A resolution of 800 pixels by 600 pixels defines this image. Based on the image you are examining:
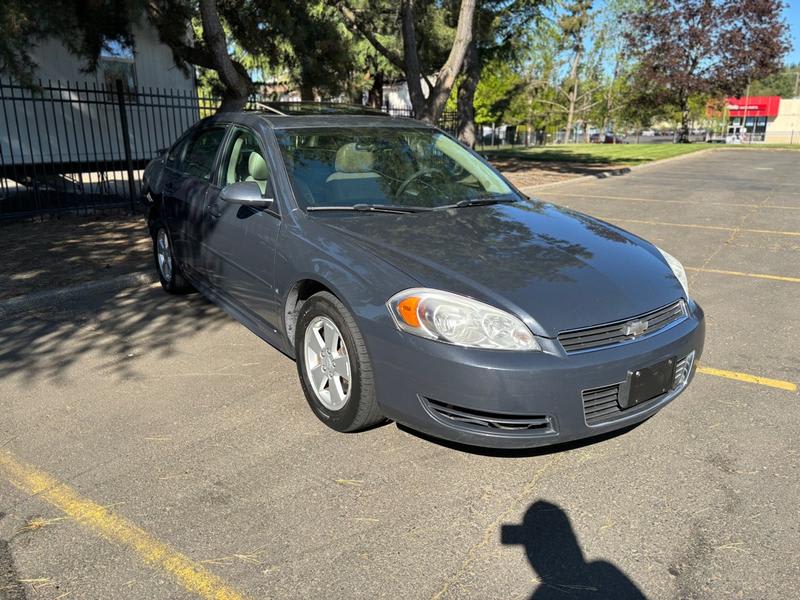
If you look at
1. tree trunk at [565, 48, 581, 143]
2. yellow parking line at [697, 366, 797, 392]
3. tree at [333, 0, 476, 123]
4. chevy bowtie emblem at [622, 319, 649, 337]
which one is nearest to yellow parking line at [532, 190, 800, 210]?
tree at [333, 0, 476, 123]

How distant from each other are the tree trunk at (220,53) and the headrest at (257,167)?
695 cm

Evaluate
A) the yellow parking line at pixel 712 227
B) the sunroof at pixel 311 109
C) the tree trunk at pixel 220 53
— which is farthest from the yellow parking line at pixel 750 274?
the tree trunk at pixel 220 53

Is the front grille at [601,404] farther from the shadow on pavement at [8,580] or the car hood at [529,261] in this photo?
the shadow on pavement at [8,580]

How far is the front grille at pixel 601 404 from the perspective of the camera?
2809 millimetres

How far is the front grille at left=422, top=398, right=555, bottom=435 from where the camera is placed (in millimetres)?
2787

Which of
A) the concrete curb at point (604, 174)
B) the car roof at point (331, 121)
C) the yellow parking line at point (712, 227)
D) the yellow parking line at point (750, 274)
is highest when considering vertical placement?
the car roof at point (331, 121)

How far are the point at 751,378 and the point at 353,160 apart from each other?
2.97 m

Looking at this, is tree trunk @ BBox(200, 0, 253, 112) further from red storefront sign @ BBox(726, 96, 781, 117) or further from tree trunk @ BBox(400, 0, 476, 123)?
red storefront sign @ BBox(726, 96, 781, 117)

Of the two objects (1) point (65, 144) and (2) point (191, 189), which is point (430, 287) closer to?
(2) point (191, 189)

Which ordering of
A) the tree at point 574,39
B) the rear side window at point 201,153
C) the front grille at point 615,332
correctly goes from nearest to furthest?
the front grille at point 615,332
the rear side window at point 201,153
the tree at point 574,39

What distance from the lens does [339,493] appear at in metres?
2.92

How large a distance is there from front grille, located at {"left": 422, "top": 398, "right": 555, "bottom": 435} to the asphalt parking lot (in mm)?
334

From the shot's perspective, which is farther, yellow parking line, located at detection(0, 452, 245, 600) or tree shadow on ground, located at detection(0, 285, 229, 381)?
tree shadow on ground, located at detection(0, 285, 229, 381)

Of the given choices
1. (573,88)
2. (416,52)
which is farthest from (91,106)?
(573,88)
